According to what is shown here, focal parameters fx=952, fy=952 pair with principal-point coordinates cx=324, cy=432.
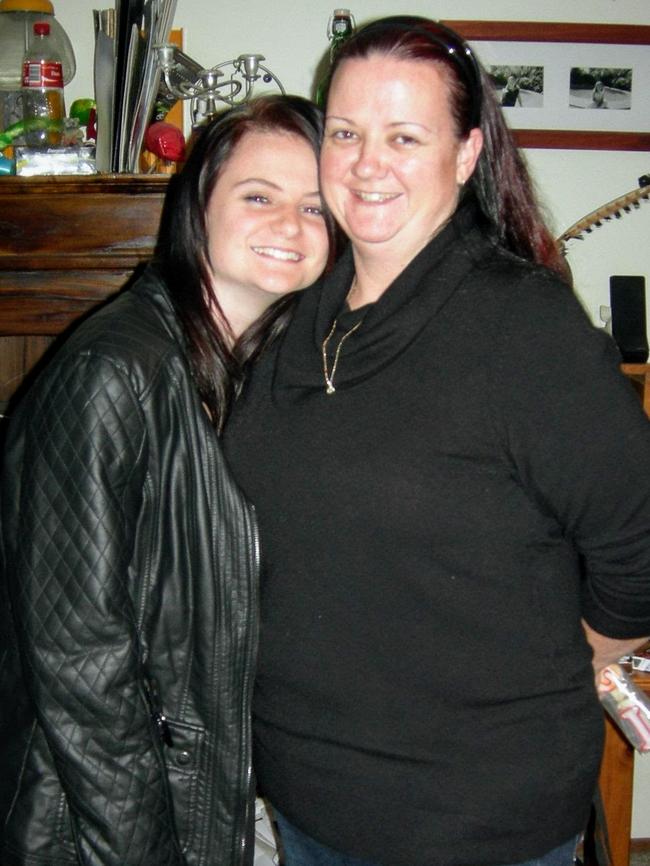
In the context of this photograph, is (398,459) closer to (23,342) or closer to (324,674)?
(324,674)

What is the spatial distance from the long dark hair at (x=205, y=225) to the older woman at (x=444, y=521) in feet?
0.47

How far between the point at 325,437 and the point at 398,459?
0.10 m

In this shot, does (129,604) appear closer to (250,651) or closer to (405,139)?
(250,651)

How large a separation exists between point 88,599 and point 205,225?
1.77ft

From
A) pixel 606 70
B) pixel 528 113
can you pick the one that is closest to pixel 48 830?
pixel 528 113

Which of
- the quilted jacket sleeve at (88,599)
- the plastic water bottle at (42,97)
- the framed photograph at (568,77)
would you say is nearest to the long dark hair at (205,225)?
the quilted jacket sleeve at (88,599)

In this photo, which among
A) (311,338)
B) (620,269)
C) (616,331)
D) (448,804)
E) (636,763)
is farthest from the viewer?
(636,763)

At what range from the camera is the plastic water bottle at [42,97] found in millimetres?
1784

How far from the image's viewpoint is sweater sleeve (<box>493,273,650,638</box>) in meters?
0.95

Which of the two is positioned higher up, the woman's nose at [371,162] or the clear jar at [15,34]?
the clear jar at [15,34]

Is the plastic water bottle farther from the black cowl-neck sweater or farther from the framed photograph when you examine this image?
the black cowl-neck sweater

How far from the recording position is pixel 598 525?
3.30 ft

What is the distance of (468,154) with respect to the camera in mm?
1107

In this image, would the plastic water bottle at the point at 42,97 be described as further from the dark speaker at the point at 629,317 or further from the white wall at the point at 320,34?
the dark speaker at the point at 629,317
